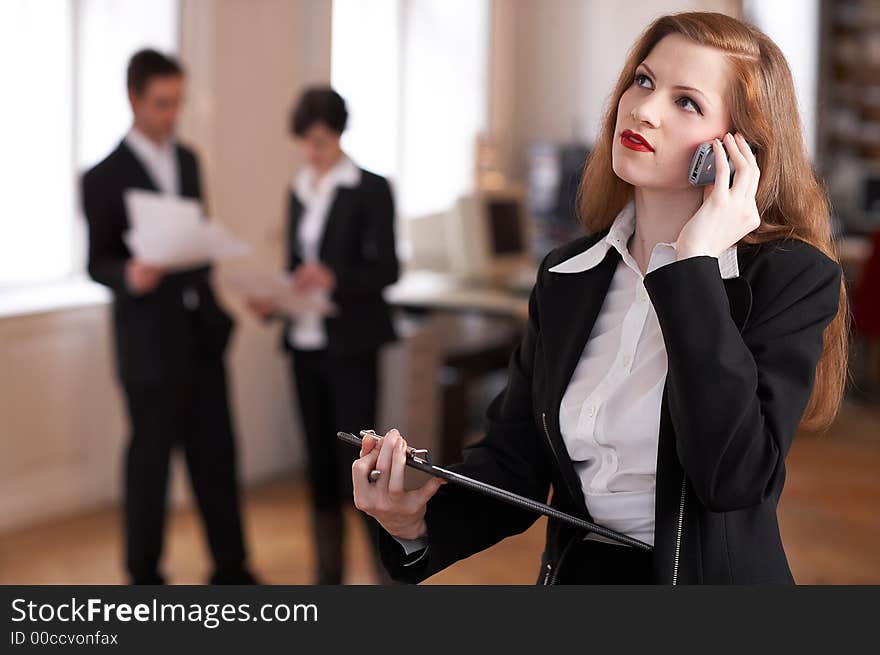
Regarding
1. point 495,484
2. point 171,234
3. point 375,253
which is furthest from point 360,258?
point 495,484

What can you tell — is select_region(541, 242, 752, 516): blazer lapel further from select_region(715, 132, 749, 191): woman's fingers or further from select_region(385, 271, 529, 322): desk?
select_region(385, 271, 529, 322): desk

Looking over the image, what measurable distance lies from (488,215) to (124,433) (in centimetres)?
216

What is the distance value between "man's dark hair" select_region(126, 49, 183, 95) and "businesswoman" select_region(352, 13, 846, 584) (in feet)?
7.06

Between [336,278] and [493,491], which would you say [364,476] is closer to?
[493,491]

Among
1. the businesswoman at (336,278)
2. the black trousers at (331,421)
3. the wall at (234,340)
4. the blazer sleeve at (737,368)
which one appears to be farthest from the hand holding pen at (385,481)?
the wall at (234,340)

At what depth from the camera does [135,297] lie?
10.7 feet

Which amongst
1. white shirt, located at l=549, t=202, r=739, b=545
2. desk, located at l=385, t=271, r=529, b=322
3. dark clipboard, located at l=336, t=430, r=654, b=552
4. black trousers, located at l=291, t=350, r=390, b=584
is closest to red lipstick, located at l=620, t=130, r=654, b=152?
white shirt, located at l=549, t=202, r=739, b=545

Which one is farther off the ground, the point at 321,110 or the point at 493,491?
the point at 321,110

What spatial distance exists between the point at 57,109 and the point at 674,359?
3.87 meters

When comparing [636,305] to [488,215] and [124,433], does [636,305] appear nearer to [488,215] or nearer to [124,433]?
[124,433]

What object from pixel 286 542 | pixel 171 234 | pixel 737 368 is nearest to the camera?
pixel 737 368

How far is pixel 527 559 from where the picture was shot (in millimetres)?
2797

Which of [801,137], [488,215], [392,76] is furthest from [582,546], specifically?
[392,76]

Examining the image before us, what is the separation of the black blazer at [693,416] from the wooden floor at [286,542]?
1.64 metres
